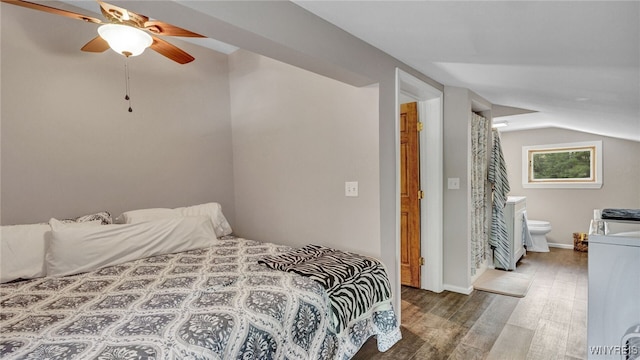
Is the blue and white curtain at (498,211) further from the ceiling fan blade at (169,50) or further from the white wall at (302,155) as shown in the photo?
the ceiling fan blade at (169,50)

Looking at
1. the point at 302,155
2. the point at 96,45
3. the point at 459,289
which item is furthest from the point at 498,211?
the point at 96,45

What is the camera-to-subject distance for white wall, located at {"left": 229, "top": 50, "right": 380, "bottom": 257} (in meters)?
2.27

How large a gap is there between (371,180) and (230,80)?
2.12m

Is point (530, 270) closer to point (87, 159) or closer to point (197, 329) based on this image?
point (197, 329)

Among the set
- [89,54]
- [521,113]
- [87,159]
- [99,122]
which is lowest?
[87,159]

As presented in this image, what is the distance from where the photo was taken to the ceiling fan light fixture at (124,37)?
1761 millimetres

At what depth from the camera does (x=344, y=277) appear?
5.91 feet

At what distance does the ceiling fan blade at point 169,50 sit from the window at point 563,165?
5209 mm

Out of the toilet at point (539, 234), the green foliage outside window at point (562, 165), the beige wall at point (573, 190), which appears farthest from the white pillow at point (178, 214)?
the green foliage outside window at point (562, 165)

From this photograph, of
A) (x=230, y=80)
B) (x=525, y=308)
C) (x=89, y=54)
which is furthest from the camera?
(x=230, y=80)

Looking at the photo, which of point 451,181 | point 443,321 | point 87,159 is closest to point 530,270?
point 451,181

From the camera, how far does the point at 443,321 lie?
248cm

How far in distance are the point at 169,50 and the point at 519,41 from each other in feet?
6.96

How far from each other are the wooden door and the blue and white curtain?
1.20 metres
